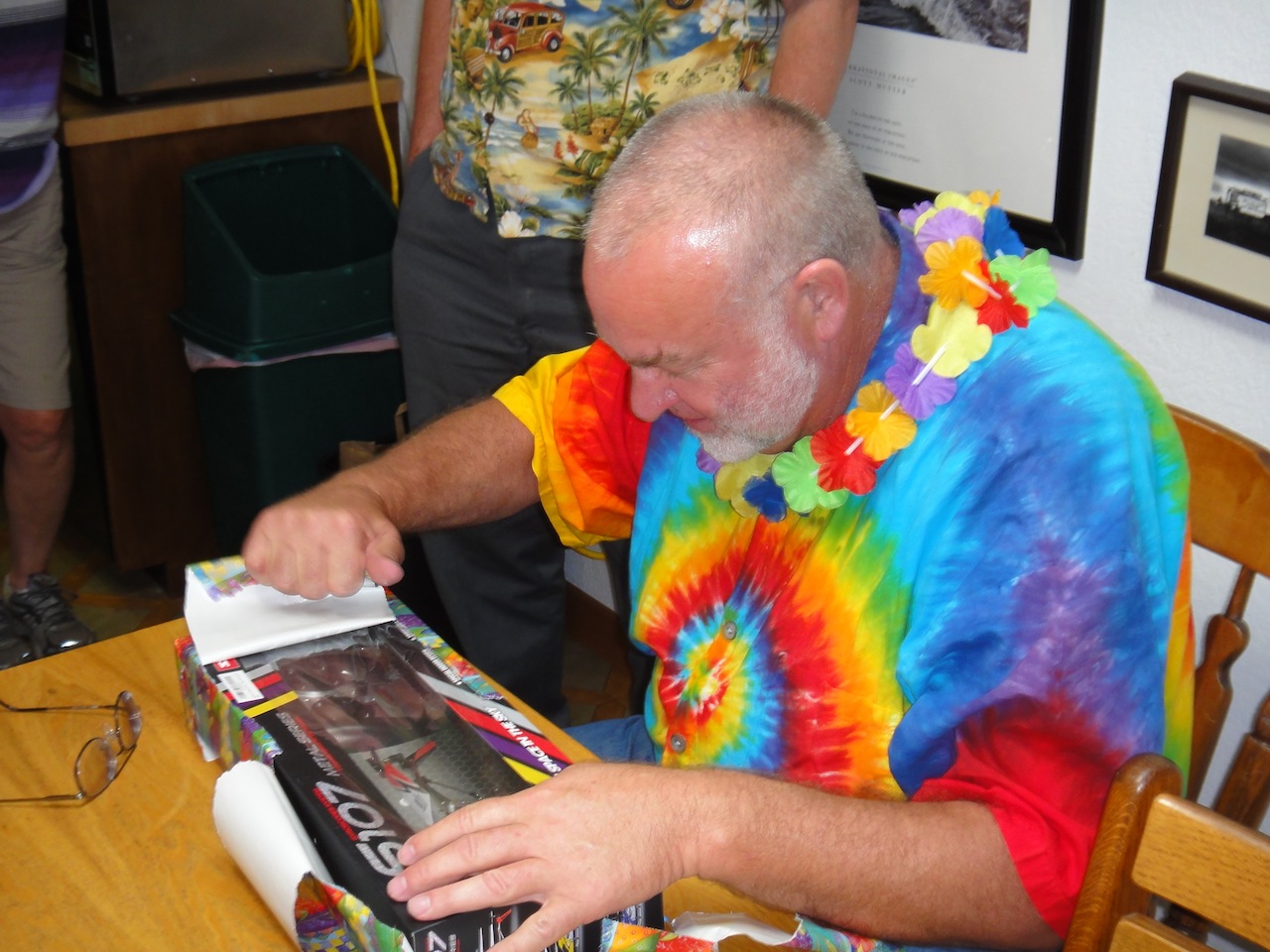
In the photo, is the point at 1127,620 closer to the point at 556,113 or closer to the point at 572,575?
the point at 556,113

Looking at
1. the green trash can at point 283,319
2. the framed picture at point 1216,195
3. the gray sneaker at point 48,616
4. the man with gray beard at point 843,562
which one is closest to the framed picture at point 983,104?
the framed picture at point 1216,195

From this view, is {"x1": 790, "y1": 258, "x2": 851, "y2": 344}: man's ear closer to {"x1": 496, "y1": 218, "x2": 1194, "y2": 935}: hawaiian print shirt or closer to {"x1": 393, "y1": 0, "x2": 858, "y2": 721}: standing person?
{"x1": 496, "y1": 218, "x2": 1194, "y2": 935}: hawaiian print shirt

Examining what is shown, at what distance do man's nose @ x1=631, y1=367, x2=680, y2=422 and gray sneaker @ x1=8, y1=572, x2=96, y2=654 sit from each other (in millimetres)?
1786

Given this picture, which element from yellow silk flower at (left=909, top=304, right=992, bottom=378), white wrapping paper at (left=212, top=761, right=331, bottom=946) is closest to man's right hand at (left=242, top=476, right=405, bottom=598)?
white wrapping paper at (left=212, top=761, right=331, bottom=946)

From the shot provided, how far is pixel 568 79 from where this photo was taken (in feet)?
5.84

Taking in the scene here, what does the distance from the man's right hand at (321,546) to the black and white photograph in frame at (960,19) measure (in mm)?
918

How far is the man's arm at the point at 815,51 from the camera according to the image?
163 cm

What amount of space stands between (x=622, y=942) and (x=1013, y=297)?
0.61 meters

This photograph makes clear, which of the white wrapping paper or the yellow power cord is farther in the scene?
the yellow power cord

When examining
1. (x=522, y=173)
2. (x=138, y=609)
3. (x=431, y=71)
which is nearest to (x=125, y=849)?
(x=522, y=173)

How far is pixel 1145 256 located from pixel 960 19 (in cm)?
36

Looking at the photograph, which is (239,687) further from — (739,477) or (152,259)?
(152,259)

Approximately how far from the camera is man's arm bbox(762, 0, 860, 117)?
1630 millimetres

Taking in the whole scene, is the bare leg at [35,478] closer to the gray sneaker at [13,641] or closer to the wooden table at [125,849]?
the gray sneaker at [13,641]
